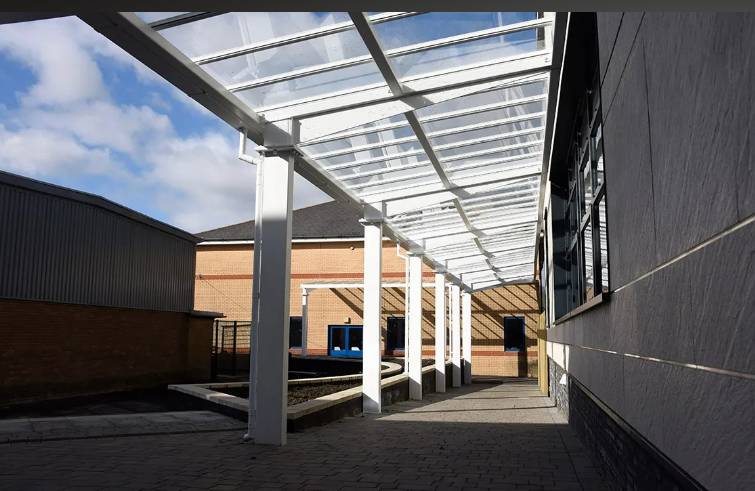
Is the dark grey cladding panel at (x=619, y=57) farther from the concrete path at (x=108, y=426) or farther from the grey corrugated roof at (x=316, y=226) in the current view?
the grey corrugated roof at (x=316, y=226)

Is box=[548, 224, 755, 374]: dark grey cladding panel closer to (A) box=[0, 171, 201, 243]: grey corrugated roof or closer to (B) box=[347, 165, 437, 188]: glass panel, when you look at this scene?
(B) box=[347, 165, 437, 188]: glass panel

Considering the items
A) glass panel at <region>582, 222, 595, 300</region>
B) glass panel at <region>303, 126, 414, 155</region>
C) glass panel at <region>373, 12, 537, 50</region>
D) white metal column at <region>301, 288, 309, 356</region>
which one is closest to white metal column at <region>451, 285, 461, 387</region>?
white metal column at <region>301, 288, 309, 356</region>

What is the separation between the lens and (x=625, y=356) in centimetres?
454

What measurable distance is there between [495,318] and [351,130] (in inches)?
912

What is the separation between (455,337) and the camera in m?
22.6

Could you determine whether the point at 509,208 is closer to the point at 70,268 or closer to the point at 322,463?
the point at 322,463

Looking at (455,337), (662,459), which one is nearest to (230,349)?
(455,337)

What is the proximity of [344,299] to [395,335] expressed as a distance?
9.37 feet

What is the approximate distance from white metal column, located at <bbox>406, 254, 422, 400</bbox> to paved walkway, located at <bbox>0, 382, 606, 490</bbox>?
18.1ft

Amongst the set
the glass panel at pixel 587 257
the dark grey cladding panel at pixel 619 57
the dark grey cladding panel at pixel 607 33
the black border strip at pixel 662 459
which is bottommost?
the black border strip at pixel 662 459

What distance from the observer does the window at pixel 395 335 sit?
103ft

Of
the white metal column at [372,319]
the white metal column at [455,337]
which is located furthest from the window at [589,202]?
the white metal column at [455,337]

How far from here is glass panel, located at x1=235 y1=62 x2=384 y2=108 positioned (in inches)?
304

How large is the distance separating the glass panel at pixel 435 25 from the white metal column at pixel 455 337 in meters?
16.0
